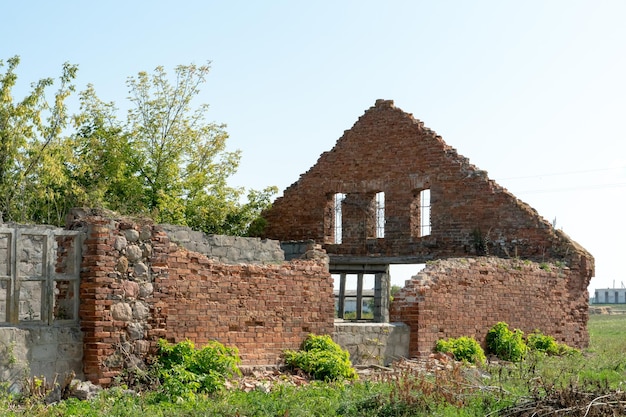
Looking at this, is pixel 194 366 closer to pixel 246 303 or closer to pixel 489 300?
pixel 246 303

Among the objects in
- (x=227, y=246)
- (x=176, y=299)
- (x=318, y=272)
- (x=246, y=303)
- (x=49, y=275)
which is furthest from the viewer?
(x=318, y=272)

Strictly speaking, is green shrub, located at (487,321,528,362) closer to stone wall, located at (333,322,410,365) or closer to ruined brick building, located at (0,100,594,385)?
ruined brick building, located at (0,100,594,385)

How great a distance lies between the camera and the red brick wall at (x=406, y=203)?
24.0 metres

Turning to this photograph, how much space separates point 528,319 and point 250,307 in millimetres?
8912

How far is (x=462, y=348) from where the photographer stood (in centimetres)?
1823

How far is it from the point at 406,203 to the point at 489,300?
604 centimetres

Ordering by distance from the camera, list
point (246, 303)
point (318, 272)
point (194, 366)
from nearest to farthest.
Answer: point (194, 366), point (246, 303), point (318, 272)

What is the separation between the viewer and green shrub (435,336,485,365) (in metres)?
18.1

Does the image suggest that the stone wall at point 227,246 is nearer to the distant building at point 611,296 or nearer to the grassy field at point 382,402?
the grassy field at point 382,402

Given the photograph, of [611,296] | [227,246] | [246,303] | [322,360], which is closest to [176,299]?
[246,303]

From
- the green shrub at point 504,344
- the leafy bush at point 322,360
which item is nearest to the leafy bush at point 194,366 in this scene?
the leafy bush at point 322,360

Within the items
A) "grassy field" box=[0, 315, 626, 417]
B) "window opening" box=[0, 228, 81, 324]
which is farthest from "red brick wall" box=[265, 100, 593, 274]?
"window opening" box=[0, 228, 81, 324]

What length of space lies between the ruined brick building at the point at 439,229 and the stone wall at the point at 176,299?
175 inches

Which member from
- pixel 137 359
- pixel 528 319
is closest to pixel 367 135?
pixel 528 319
